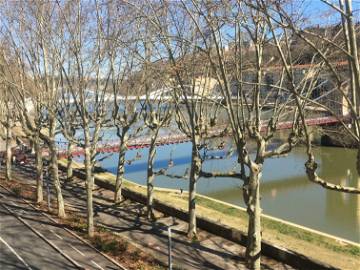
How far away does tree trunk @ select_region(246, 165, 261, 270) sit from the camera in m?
13.9

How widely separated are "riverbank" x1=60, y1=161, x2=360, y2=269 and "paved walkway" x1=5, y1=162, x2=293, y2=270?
1.29 m

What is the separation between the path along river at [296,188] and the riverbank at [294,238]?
1921mm

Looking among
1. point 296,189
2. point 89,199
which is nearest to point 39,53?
point 89,199

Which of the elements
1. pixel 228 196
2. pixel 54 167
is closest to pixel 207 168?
pixel 228 196

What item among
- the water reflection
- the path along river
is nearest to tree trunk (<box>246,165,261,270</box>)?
the water reflection

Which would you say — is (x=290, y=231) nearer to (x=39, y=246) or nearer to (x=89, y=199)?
(x=89, y=199)

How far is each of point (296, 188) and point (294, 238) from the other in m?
16.3

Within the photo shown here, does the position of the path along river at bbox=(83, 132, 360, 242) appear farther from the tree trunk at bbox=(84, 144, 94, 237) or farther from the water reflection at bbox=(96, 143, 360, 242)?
the tree trunk at bbox=(84, 144, 94, 237)

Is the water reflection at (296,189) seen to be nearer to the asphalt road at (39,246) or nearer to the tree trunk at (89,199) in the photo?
the tree trunk at (89,199)

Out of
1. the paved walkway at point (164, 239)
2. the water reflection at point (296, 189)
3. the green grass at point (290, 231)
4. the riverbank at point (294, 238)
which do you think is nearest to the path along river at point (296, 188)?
the water reflection at point (296, 189)

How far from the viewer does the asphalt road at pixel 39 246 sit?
14930 mm

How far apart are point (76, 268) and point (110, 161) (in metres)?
33.9

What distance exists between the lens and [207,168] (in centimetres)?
4103

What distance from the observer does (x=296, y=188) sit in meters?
35.5
